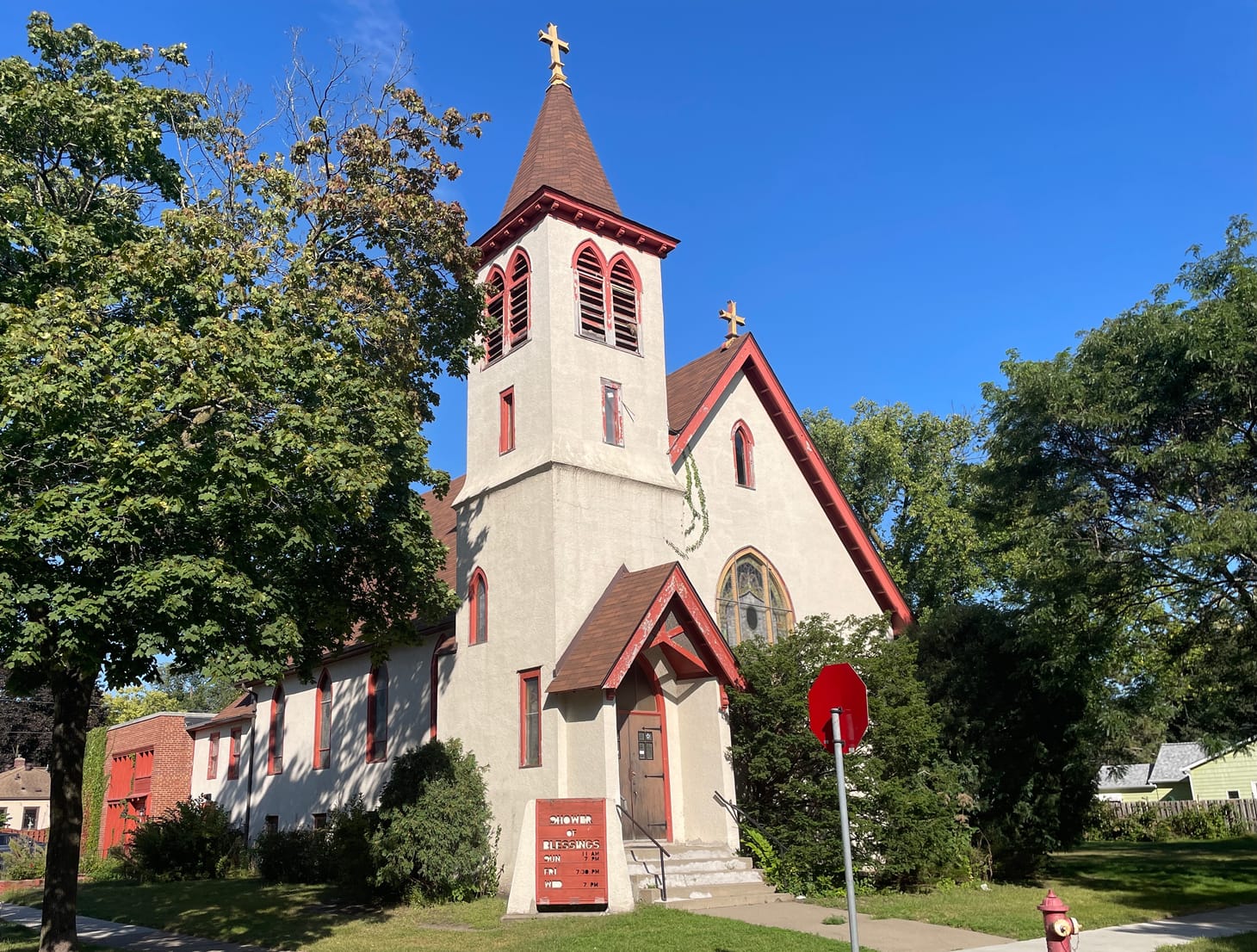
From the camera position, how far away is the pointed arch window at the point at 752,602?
73.9ft

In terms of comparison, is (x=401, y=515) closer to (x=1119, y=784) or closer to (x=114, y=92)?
(x=114, y=92)

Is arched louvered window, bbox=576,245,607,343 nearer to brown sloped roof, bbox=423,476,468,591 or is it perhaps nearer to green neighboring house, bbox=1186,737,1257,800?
brown sloped roof, bbox=423,476,468,591

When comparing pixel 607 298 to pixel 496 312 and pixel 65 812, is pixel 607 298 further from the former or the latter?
pixel 65 812

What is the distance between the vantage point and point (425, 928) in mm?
15688

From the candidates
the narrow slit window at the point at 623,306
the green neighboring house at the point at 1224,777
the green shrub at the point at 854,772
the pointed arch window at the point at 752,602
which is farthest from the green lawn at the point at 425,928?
the green neighboring house at the point at 1224,777

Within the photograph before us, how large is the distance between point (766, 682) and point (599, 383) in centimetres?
718

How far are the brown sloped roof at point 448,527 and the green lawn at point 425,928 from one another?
7.23 meters

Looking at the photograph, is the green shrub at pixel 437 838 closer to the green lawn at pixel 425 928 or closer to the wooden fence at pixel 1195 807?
the green lawn at pixel 425 928

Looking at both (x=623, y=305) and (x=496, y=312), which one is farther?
(x=496, y=312)

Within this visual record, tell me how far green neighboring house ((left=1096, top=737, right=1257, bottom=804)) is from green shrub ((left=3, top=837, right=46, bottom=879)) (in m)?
44.3

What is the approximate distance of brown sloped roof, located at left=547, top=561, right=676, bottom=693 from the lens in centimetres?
1756

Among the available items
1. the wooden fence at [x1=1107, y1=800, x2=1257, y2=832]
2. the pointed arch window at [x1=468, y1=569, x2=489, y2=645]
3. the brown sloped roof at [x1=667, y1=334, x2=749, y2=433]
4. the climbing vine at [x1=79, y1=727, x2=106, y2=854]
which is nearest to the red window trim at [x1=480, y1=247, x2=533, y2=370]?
the brown sloped roof at [x1=667, y1=334, x2=749, y2=433]

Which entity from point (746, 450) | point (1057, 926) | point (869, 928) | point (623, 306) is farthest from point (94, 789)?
point (1057, 926)

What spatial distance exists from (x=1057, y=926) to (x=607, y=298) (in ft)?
52.1
